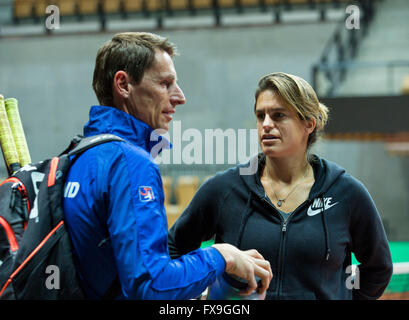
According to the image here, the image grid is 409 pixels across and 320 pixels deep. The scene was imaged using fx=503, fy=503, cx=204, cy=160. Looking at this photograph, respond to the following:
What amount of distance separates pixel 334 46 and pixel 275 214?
10378 millimetres

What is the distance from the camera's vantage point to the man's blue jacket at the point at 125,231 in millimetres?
1146

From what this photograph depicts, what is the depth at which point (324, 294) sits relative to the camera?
1912 millimetres

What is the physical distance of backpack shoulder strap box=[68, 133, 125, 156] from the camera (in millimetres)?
1237

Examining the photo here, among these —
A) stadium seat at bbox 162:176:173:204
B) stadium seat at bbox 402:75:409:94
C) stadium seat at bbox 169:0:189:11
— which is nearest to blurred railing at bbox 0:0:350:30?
stadium seat at bbox 169:0:189:11

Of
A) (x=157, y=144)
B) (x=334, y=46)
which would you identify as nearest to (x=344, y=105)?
(x=334, y=46)

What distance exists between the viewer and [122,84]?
4.53 ft

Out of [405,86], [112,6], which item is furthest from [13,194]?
[112,6]

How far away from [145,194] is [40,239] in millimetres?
267

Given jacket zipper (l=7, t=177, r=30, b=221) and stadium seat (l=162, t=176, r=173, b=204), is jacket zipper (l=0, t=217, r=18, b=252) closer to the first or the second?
jacket zipper (l=7, t=177, r=30, b=221)

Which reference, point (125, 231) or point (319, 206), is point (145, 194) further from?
point (319, 206)

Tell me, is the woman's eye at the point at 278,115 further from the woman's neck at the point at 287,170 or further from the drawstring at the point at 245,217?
the drawstring at the point at 245,217

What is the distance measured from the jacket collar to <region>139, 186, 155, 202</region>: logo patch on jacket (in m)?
0.19

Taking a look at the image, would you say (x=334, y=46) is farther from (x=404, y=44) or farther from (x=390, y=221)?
(x=390, y=221)

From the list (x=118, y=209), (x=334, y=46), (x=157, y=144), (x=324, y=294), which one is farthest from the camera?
(x=334, y=46)
